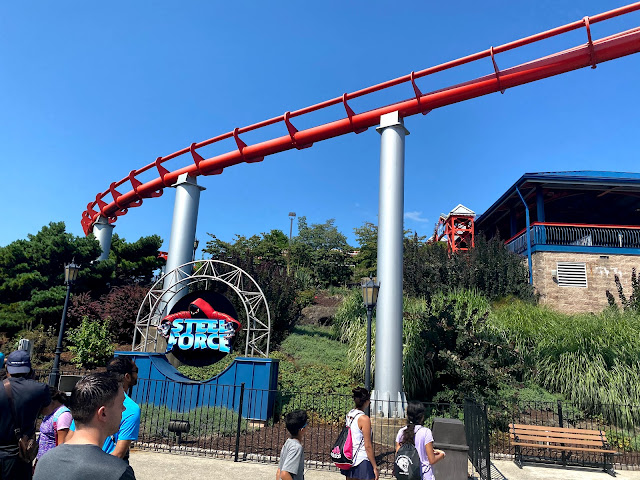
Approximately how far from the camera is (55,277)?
59.8 feet

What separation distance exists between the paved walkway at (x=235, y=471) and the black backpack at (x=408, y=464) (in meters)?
3.11

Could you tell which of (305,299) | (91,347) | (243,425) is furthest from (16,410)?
(305,299)

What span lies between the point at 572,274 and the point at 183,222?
1483cm

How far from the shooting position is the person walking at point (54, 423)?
3.56m

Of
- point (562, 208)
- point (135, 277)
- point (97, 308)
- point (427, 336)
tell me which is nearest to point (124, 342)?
point (97, 308)

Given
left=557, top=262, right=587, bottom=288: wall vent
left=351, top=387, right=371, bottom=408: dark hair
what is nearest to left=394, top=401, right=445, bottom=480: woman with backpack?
left=351, top=387, right=371, bottom=408: dark hair

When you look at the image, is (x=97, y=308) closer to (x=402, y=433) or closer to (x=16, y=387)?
(x=16, y=387)

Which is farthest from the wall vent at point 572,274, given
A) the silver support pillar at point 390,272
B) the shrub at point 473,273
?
the silver support pillar at point 390,272

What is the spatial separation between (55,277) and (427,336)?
16.0 m

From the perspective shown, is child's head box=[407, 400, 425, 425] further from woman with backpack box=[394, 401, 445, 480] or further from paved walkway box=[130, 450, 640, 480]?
paved walkway box=[130, 450, 640, 480]

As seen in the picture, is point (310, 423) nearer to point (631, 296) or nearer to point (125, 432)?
point (125, 432)

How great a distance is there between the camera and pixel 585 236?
18.0 metres

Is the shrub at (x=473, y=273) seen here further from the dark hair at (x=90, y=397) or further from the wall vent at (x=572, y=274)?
the dark hair at (x=90, y=397)

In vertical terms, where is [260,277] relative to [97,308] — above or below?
above
